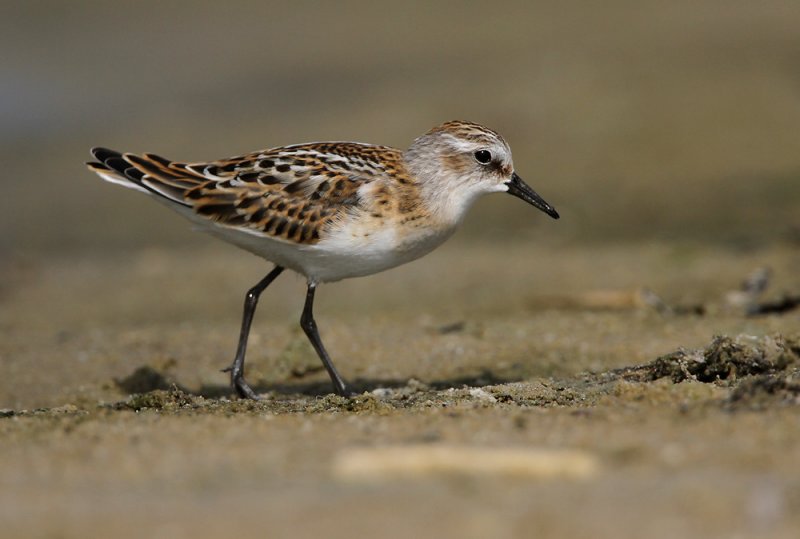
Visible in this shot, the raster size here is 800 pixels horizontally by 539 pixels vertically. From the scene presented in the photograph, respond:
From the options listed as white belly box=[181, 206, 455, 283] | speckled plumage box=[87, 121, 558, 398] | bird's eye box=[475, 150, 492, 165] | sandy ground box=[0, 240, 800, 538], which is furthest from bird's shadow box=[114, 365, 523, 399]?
bird's eye box=[475, 150, 492, 165]

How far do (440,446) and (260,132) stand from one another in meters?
13.2

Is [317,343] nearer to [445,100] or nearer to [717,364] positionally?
[717,364]

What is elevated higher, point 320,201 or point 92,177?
point 320,201

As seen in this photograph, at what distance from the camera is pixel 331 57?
2233cm

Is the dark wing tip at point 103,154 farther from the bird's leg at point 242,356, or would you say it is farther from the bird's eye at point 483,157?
the bird's eye at point 483,157

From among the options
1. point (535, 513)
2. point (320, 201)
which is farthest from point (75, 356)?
point (535, 513)

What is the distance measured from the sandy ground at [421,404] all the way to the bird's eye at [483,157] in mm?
1395

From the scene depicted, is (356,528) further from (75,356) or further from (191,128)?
(191,128)

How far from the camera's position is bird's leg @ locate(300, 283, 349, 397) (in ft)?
24.8

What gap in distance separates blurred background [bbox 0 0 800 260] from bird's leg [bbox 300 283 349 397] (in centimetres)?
552

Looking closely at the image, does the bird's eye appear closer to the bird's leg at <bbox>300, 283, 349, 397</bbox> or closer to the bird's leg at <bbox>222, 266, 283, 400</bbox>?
the bird's leg at <bbox>300, 283, 349, 397</bbox>

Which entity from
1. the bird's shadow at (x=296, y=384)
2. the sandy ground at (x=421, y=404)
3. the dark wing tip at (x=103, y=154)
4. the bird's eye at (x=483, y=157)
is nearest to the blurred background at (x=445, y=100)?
the sandy ground at (x=421, y=404)

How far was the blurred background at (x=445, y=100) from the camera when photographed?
14156 millimetres

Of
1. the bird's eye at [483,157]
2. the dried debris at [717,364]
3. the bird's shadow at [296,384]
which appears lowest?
the bird's shadow at [296,384]
